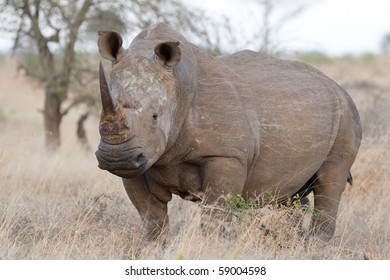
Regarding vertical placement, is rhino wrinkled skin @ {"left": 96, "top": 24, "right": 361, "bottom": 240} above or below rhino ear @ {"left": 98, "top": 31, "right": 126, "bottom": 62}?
below

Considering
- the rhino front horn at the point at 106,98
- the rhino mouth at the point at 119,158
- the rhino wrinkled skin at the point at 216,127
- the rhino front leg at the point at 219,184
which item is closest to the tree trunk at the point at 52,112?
the rhino wrinkled skin at the point at 216,127

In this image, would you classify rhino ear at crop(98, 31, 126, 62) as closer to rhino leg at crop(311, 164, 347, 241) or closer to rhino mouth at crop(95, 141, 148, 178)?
rhino mouth at crop(95, 141, 148, 178)

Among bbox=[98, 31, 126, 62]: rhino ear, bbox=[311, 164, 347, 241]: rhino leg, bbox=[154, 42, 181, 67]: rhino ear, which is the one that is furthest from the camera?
bbox=[311, 164, 347, 241]: rhino leg

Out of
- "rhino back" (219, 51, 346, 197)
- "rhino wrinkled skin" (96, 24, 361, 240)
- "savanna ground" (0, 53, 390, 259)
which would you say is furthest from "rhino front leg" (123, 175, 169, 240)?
"rhino back" (219, 51, 346, 197)

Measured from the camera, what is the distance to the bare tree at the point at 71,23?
13.7m

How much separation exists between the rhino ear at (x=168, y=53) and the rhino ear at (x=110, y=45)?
29 centimetres

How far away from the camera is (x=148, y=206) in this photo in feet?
22.9

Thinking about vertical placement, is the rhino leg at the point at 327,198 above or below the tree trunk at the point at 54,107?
above

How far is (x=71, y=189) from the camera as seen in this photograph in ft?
33.1

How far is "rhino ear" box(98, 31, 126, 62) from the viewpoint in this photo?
6305 mm

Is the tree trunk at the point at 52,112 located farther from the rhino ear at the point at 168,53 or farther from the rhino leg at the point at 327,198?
the rhino ear at the point at 168,53

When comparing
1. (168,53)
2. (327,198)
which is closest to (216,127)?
(168,53)

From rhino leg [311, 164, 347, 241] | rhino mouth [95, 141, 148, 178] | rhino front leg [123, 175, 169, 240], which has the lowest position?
rhino leg [311, 164, 347, 241]

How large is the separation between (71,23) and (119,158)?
8.37 m
